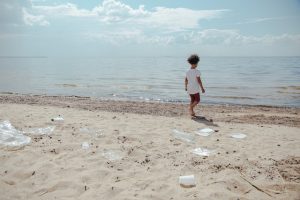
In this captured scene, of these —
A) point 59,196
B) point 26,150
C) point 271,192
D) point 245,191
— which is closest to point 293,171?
point 271,192

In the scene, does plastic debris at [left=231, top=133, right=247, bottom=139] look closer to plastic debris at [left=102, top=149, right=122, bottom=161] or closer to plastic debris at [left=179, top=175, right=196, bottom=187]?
plastic debris at [left=179, top=175, right=196, bottom=187]

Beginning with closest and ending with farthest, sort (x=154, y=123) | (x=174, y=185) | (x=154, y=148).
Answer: (x=174, y=185), (x=154, y=148), (x=154, y=123)

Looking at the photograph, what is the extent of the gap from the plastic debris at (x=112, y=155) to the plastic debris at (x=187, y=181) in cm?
136

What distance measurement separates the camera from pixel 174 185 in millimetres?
4324

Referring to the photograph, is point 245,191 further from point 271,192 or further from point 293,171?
point 293,171

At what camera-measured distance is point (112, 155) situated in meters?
5.41

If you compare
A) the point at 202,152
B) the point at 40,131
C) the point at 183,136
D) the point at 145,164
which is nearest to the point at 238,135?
the point at 183,136

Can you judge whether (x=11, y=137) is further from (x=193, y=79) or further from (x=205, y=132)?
(x=193, y=79)

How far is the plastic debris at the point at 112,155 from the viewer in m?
5.27

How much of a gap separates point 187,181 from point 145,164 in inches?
36.9

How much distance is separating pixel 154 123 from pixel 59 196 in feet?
13.7

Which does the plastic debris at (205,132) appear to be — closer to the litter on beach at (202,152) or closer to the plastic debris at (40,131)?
the litter on beach at (202,152)

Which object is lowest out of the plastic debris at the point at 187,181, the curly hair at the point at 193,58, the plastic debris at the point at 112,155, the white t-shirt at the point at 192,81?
the plastic debris at the point at 187,181

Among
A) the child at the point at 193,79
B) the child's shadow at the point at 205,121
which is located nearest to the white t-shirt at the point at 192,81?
the child at the point at 193,79
